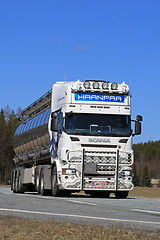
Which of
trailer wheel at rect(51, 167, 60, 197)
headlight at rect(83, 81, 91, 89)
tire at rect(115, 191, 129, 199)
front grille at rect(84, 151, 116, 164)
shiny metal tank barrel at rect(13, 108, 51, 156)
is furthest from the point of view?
shiny metal tank barrel at rect(13, 108, 51, 156)

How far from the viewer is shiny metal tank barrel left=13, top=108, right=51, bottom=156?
2508 centimetres

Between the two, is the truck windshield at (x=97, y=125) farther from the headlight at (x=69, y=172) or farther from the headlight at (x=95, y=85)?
the headlight at (x=69, y=172)

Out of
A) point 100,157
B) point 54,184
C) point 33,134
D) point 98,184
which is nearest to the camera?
point 98,184

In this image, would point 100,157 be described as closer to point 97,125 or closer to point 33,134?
point 97,125

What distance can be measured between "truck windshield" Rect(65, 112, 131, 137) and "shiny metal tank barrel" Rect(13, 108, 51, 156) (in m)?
3.36

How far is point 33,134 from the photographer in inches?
1113

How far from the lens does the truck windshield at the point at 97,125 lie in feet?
68.8

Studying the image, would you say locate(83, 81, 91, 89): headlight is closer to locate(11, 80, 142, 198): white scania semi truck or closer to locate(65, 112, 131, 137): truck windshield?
locate(11, 80, 142, 198): white scania semi truck

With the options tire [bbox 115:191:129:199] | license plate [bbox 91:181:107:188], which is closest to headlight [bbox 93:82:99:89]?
license plate [bbox 91:181:107:188]

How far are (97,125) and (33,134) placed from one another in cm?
772

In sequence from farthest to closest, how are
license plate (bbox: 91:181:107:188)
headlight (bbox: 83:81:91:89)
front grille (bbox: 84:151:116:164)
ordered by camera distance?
1. headlight (bbox: 83:81:91:89)
2. front grille (bbox: 84:151:116:164)
3. license plate (bbox: 91:181:107:188)

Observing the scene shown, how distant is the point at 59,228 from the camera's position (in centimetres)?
848

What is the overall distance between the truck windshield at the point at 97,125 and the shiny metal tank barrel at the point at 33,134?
132 inches

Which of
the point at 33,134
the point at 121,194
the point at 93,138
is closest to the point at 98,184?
the point at 93,138
